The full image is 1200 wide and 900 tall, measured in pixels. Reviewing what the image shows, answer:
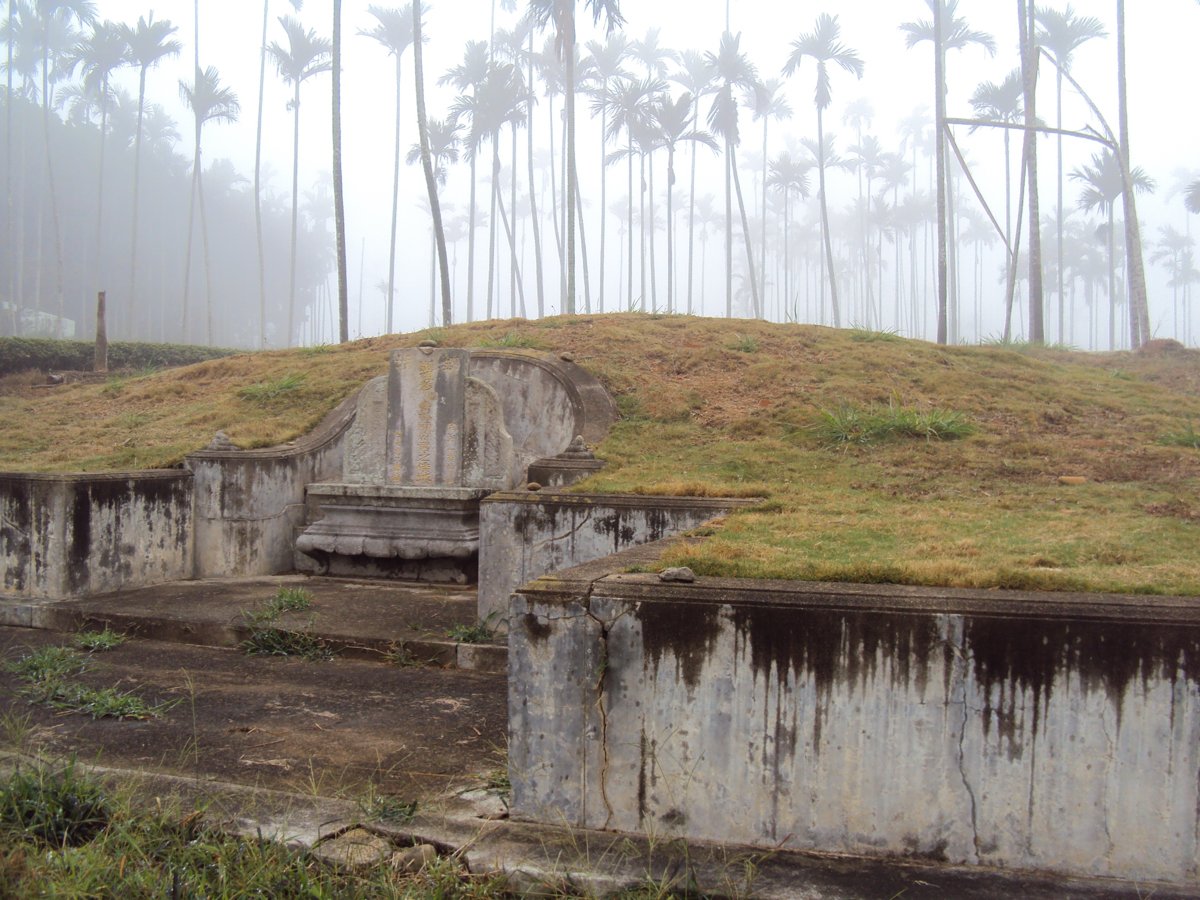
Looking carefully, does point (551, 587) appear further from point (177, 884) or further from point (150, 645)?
point (150, 645)

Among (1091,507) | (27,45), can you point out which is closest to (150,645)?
(1091,507)

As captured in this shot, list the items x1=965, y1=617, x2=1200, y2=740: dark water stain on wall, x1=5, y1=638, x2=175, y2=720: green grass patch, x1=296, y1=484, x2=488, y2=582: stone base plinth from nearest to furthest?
x1=965, y1=617, x2=1200, y2=740: dark water stain on wall
x1=5, y1=638, x2=175, y2=720: green grass patch
x1=296, y1=484, x2=488, y2=582: stone base plinth

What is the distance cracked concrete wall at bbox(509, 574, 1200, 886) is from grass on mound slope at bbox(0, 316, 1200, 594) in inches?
16.8

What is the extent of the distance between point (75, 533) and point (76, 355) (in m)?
12.0

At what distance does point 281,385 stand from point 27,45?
45.7 meters

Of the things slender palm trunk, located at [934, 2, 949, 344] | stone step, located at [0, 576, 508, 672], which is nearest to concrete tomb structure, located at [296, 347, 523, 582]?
stone step, located at [0, 576, 508, 672]

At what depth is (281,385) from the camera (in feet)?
31.9

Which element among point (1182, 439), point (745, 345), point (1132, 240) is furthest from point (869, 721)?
point (1132, 240)

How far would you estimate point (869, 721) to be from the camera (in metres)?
2.62

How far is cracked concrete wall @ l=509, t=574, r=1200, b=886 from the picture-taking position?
8.13 ft

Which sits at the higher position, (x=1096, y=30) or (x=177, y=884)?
(x=1096, y=30)

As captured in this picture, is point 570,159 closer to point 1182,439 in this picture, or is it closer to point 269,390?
point 269,390

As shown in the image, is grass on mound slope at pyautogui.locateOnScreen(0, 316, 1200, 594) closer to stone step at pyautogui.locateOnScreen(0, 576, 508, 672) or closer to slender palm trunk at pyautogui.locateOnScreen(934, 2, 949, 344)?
stone step at pyautogui.locateOnScreen(0, 576, 508, 672)

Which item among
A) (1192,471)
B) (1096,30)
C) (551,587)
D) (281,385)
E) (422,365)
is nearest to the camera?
(551,587)
